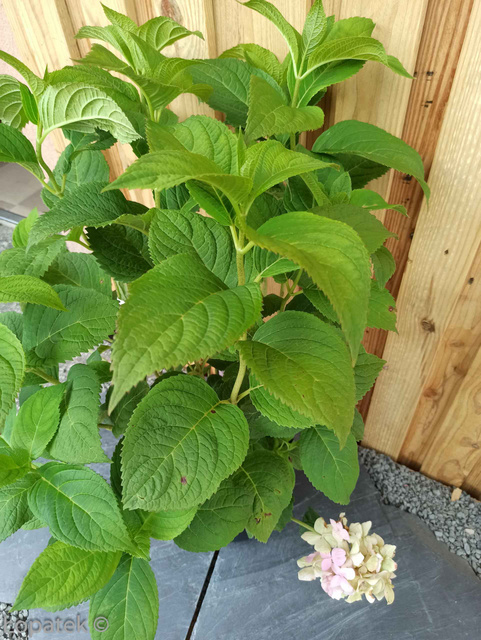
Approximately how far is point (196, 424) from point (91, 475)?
0.70ft

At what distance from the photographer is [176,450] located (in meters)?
0.56

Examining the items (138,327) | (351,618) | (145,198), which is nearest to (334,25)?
(138,327)

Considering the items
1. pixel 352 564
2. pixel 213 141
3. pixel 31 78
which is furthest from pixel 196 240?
pixel 352 564

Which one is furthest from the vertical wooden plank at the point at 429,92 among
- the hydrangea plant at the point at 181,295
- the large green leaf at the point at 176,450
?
the large green leaf at the point at 176,450

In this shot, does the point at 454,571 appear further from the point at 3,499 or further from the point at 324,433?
the point at 3,499

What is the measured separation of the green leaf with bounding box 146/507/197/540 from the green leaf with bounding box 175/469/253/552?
0.21 feet

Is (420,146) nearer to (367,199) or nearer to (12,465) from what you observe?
(367,199)

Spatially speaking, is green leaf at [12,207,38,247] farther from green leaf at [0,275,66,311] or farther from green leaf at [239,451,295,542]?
green leaf at [239,451,295,542]

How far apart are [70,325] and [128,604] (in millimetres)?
472

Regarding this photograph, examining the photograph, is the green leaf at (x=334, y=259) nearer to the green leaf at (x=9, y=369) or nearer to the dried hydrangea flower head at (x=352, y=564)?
the green leaf at (x=9, y=369)

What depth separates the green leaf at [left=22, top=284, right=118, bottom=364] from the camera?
0.69 m

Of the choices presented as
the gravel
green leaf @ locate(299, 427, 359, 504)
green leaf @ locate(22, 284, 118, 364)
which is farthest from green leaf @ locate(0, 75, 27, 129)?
the gravel

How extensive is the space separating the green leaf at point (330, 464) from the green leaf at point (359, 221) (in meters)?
0.41

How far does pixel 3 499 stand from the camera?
0.70 metres
